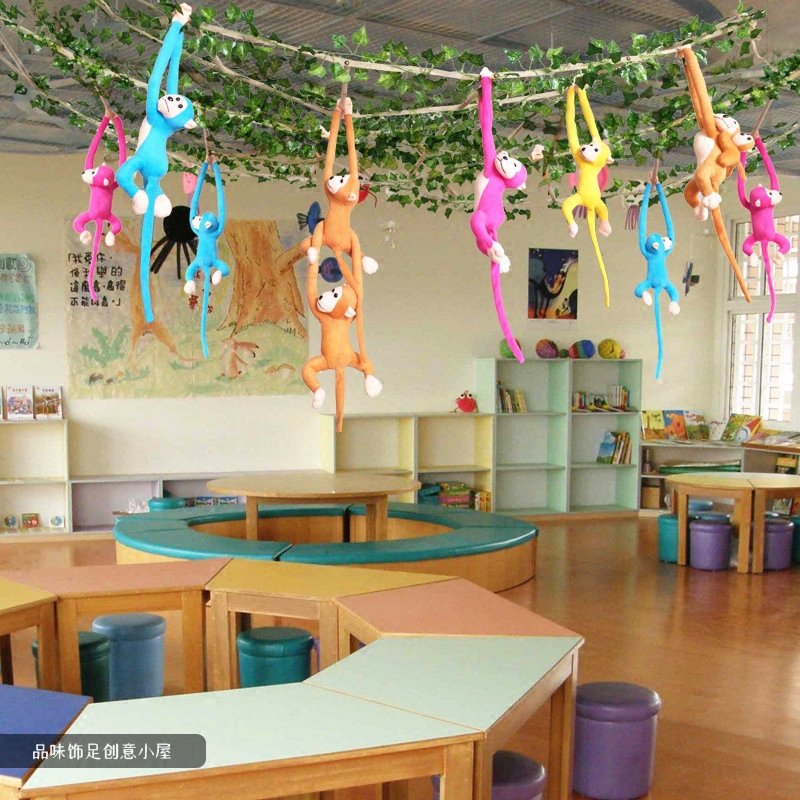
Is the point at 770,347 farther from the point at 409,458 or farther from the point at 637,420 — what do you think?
the point at 409,458

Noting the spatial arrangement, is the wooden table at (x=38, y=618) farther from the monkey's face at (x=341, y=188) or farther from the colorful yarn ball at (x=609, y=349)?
the colorful yarn ball at (x=609, y=349)

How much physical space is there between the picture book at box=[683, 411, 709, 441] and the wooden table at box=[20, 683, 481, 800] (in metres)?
8.76

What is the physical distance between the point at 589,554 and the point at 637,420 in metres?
2.62

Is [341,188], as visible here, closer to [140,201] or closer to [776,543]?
[140,201]

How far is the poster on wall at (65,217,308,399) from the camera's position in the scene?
8938 mm

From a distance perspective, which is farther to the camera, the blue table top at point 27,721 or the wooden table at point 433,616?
the wooden table at point 433,616

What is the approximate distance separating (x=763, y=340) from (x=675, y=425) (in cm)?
131

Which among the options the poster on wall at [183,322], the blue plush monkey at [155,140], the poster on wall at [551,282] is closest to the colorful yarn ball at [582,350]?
the poster on wall at [551,282]

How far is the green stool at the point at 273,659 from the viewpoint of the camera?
386 centimetres

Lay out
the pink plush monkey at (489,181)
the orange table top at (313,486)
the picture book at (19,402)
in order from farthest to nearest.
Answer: the picture book at (19,402) → the orange table top at (313,486) → the pink plush monkey at (489,181)

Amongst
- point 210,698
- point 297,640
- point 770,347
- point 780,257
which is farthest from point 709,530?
point 210,698

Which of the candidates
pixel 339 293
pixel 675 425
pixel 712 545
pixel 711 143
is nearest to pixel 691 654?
pixel 712 545

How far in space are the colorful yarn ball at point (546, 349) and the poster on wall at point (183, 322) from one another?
8.00ft

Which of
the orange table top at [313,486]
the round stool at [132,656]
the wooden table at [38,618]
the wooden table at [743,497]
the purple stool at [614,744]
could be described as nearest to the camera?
the wooden table at [38,618]
